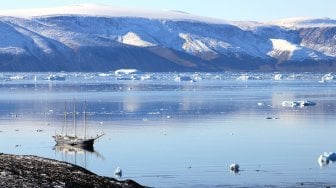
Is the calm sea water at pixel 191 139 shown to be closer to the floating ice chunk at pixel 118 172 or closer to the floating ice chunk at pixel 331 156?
the floating ice chunk at pixel 118 172

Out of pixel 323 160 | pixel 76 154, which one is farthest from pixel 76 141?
pixel 323 160

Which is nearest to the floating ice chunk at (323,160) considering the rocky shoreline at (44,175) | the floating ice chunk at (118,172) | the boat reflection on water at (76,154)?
the floating ice chunk at (118,172)

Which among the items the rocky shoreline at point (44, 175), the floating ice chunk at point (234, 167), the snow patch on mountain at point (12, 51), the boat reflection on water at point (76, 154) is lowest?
the boat reflection on water at point (76, 154)

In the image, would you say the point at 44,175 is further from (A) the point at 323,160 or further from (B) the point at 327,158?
(B) the point at 327,158

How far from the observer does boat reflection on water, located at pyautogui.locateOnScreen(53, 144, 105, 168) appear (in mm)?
32531

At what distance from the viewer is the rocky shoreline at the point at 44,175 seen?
13.8m

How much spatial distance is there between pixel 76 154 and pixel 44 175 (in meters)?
20.9

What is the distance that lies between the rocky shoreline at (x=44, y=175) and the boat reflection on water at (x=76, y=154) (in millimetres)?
15280

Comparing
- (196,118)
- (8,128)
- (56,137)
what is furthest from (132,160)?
(196,118)

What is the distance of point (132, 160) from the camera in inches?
1235

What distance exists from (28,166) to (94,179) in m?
1.18

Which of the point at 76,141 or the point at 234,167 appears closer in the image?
the point at 234,167

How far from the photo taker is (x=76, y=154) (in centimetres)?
3519

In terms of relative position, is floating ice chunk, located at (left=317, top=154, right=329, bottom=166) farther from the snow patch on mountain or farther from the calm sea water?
the snow patch on mountain
